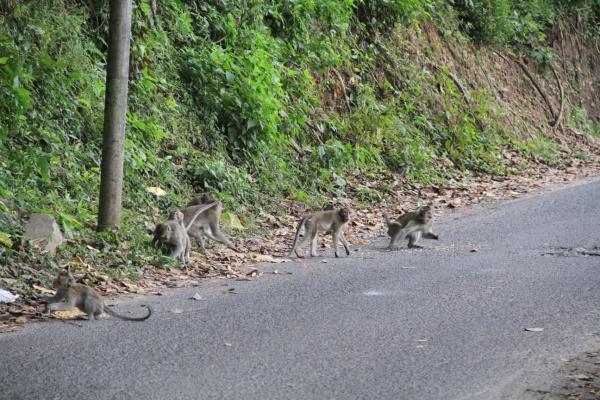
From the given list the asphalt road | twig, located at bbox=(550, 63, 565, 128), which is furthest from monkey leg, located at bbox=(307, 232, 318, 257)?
twig, located at bbox=(550, 63, 565, 128)

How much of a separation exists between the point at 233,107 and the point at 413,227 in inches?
163

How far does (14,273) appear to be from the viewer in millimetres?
9453

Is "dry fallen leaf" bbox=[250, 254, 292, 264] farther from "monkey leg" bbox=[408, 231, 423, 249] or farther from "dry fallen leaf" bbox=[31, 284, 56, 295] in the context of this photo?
"dry fallen leaf" bbox=[31, 284, 56, 295]

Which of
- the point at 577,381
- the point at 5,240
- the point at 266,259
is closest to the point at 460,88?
the point at 266,259

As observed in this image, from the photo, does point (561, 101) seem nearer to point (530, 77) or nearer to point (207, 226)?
point (530, 77)

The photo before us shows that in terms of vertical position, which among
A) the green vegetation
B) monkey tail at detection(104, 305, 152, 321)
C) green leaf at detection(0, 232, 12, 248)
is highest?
the green vegetation

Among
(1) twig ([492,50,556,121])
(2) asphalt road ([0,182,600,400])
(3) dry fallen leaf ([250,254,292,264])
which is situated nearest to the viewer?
(2) asphalt road ([0,182,600,400])

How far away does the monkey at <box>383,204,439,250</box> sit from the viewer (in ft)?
41.9

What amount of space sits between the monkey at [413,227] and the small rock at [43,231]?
4.50 metres

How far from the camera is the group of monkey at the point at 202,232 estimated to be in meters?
8.45

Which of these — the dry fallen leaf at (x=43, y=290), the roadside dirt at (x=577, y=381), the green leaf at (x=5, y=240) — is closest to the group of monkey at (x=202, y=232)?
the dry fallen leaf at (x=43, y=290)

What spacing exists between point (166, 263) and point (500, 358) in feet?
14.7

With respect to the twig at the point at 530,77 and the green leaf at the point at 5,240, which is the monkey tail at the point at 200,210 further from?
the twig at the point at 530,77

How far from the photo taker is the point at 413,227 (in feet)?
42.1
